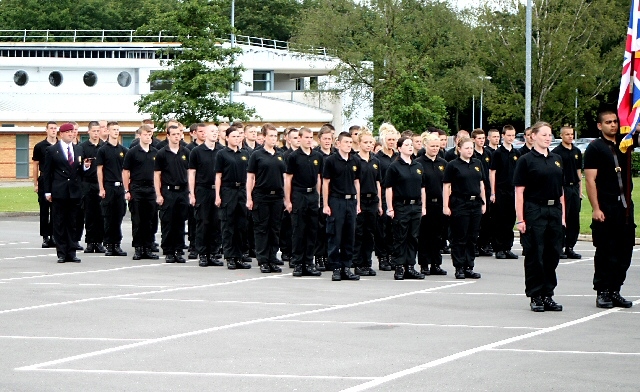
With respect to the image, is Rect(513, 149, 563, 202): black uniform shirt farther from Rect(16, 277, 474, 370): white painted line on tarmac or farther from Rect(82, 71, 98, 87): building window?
Rect(82, 71, 98, 87): building window

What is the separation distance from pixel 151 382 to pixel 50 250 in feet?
43.1

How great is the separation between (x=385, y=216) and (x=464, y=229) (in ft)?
A: 7.81

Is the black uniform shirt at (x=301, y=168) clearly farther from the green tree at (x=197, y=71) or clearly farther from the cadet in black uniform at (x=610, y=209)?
the green tree at (x=197, y=71)

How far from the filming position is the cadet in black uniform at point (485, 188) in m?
20.1

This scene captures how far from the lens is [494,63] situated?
52531 millimetres

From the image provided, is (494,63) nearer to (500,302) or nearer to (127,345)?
(500,302)

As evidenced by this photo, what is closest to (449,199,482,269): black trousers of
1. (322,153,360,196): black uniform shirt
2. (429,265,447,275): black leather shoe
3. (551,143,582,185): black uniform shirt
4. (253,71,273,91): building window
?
(429,265,447,275): black leather shoe

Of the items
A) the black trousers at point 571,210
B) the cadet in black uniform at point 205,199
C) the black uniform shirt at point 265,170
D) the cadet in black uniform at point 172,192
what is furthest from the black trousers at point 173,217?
the black trousers at point 571,210

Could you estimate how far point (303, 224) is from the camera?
1767 cm

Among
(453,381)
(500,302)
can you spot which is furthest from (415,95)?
(453,381)

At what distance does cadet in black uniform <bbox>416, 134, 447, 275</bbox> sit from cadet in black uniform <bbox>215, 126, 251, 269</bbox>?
2809mm

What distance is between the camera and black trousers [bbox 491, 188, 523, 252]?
66.9 ft

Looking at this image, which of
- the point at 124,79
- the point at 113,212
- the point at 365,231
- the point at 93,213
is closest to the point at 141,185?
the point at 113,212

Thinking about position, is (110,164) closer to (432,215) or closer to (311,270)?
(311,270)
